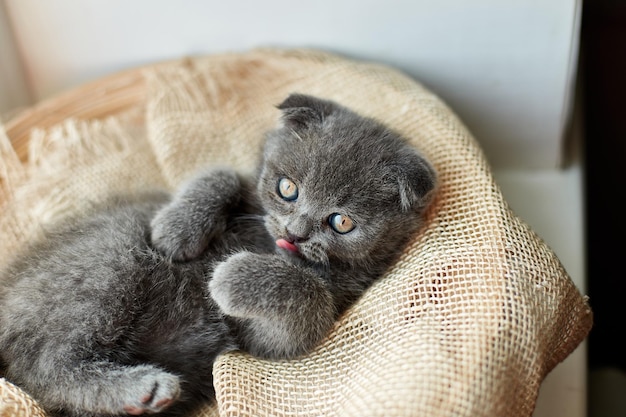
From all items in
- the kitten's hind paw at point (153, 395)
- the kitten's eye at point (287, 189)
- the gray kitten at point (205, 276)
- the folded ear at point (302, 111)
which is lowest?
the kitten's hind paw at point (153, 395)

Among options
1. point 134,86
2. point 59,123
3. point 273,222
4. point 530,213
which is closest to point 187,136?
point 134,86

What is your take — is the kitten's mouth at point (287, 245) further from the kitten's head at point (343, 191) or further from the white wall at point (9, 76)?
the white wall at point (9, 76)

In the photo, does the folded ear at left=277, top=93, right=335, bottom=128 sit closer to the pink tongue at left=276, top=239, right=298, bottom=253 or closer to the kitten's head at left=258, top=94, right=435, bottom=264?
the kitten's head at left=258, top=94, right=435, bottom=264

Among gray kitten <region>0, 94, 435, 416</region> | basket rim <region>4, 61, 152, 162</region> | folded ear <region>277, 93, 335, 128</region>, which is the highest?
folded ear <region>277, 93, 335, 128</region>

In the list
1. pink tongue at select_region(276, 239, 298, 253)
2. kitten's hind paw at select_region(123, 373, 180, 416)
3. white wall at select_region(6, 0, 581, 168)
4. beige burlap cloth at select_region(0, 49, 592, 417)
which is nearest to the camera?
beige burlap cloth at select_region(0, 49, 592, 417)

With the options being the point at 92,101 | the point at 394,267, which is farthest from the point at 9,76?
the point at 394,267

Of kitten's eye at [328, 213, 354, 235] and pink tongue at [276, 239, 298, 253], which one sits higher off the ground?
kitten's eye at [328, 213, 354, 235]

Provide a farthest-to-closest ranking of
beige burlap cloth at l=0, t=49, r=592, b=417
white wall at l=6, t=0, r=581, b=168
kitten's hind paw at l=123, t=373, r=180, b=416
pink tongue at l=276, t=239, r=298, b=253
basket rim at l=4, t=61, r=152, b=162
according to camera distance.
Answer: basket rim at l=4, t=61, r=152, b=162 < white wall at l=6, t=0, r=581, b=168 < pink tongue at l=276, t=239, r=298, b=253 < kitten's hind paw at l=123, t=373, r=180, b=416 < beige burlap cloth at l=0, t=49, r=592, b=417

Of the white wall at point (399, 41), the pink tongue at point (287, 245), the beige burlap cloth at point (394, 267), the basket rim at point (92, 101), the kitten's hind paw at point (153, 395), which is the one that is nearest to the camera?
the beige burlap cloth at point (394, 267)

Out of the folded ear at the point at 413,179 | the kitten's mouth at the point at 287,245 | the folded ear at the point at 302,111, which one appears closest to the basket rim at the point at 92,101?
the folded ear at the point at 302,111

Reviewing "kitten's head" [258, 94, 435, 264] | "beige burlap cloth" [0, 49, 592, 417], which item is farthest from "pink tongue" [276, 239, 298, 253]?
"beige burlap cloth" [0, 49, 592, 417]
